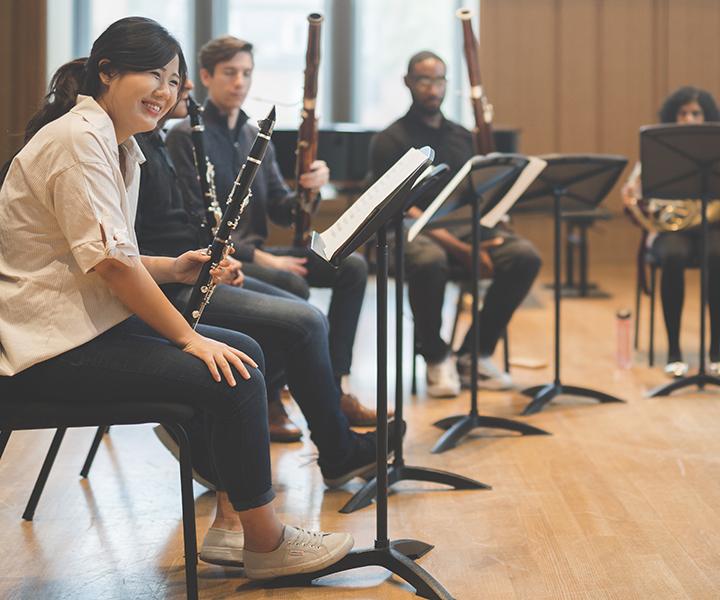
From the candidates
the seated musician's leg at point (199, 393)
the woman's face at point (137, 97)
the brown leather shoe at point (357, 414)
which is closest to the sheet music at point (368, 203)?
the seated musician's leg at point (199, 393)

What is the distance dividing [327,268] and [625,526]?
1290 mm

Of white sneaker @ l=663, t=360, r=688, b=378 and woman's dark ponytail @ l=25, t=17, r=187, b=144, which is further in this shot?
white sneaker @ l=663, t=360, r=688, b=378

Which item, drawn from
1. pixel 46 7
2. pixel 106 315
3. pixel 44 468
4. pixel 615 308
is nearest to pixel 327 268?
pixel 44 468

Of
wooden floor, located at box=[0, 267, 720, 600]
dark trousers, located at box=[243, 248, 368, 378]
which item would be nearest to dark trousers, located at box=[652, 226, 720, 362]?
wooden floor, located at box=[0, 267, 720, 600]

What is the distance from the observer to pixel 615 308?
575cm

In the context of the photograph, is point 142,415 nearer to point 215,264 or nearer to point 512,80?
point 215,264

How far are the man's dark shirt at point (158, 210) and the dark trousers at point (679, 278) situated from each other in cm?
222

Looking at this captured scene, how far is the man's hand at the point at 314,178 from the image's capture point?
3324 millimetres

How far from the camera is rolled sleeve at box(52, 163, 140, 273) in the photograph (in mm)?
1750

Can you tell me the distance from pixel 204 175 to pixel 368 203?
40.1 inches

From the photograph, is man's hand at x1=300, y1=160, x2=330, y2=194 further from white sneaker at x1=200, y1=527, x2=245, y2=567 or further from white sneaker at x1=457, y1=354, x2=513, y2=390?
white sneaker at x1=200, y1=527, x2=245, y2=567

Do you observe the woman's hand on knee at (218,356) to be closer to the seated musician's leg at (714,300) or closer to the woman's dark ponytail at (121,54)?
the woman's dark ponytail at (121,54)

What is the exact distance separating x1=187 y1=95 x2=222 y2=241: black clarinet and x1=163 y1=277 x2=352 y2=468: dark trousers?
1.16 feet

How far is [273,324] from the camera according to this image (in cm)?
243
